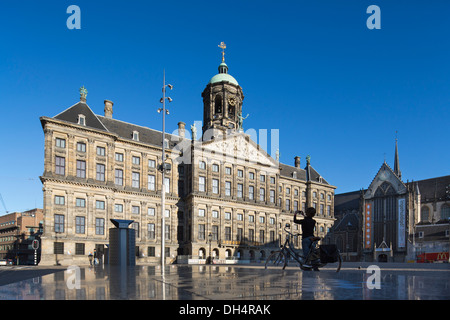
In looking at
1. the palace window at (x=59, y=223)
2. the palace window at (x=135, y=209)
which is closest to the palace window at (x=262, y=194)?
the palace window at (x=135, y=209)

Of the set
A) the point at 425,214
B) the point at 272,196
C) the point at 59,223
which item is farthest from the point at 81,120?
the point at 425,214

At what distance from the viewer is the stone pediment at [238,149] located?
56.7m

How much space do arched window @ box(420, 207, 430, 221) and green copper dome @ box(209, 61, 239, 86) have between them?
183 ft

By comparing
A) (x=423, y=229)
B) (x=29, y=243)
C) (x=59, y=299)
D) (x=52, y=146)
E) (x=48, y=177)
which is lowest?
(x=29, y=243)

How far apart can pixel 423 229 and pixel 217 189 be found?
46759 millimetres

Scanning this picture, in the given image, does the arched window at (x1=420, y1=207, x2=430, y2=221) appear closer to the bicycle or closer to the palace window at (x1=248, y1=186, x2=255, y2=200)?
the palace window at (x1=248, y1=186, x2=255, y2=200)

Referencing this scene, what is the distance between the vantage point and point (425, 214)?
8331 cm

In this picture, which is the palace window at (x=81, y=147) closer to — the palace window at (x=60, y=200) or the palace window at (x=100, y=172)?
the palace window at (x=100, y=172)

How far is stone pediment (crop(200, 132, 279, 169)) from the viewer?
56722 millimetres

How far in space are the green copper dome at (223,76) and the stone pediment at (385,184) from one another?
139ft
